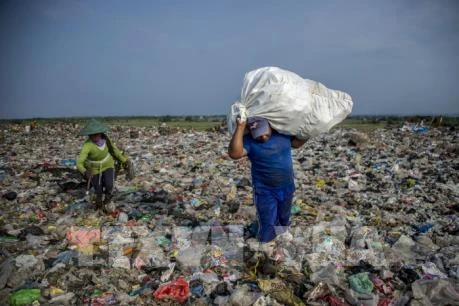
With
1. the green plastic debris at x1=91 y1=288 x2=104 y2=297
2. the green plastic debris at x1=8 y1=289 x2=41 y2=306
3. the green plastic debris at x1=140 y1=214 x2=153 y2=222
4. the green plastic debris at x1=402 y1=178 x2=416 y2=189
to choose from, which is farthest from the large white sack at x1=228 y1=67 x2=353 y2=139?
the green plastic debris at x1=402 y1=178 x2=416 y2=189

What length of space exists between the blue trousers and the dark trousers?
2476 mm

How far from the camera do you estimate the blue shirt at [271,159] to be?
3029 mm

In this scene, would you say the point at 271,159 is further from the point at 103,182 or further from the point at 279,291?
the point at 103,182

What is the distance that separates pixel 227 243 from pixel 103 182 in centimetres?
226

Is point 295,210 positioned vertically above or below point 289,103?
below

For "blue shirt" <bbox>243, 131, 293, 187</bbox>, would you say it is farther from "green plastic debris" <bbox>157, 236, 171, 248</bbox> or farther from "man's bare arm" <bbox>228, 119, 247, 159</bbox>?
"green plastic debris" <bbox>157, 236, 171, 248</bbox>

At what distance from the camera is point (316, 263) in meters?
3.18

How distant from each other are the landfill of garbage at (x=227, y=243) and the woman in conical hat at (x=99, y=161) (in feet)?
0.96

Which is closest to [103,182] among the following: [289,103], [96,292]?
[96,292]

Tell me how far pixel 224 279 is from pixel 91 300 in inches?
40.1

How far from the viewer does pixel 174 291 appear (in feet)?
8.99

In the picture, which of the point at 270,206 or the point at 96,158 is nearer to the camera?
the point at 270,206

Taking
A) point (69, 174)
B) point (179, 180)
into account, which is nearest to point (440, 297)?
point (179, 180)

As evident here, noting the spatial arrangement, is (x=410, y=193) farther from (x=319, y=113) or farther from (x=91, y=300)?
(x=91, y=300)
